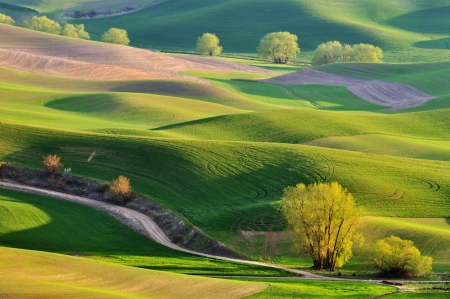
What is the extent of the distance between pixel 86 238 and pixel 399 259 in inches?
772

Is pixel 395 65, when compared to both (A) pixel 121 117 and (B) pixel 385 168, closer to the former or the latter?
(A) pixel 121 117

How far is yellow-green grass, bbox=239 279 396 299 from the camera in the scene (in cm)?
3566

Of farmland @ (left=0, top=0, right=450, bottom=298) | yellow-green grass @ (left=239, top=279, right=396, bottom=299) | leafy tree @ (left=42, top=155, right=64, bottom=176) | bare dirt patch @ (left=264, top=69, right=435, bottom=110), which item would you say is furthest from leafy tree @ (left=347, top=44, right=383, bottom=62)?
yellow-green grass @ (left=239, top=279, right=396, bottom=299)

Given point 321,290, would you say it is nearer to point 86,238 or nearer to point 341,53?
point 86,238

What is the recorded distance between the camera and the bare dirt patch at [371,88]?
109444 mm

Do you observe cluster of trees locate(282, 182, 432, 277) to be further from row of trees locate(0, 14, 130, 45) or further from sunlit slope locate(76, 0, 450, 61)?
sunlit slope locate(76, 0, 450, 61)

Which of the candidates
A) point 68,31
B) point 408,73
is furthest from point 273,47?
point 408,73

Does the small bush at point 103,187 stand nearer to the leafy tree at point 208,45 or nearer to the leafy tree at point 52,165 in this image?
the leafy tree at point 52,165

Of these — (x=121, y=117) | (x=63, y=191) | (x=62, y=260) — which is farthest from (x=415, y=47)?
(x=62, y=260)

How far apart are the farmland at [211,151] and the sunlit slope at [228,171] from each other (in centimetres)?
16

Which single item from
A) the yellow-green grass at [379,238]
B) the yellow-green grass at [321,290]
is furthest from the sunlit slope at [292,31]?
the yellow-green grass at [321,290]

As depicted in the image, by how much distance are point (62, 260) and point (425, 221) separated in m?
26.6

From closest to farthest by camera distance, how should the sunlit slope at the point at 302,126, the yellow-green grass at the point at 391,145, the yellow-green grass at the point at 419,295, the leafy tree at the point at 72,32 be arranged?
the yellow-green grass at the point at 419,295, the yellow-green grass at the point at 391,145, the sunlit slope at the point at 302,126, the leafy tree at the point at 72,32

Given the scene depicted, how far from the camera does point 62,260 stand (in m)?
37.4
